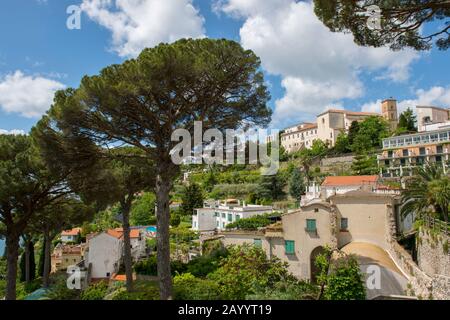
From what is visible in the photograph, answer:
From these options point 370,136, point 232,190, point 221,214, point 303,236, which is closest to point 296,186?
point 232,190

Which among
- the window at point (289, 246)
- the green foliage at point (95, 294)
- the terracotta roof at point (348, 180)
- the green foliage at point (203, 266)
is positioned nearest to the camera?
the green foliage at point (95, 294)

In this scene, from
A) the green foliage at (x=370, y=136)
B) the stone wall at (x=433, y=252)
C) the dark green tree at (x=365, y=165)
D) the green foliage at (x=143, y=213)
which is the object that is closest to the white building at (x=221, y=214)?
the green foliage at (x=143, y=213)

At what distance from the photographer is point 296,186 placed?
164 feet

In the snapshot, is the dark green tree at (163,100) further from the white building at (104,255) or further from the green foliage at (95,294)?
the white building at (104,255)

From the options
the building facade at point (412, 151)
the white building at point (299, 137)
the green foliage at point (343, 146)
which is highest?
the white building at point (299, 137)

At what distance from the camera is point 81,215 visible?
59.9 feet

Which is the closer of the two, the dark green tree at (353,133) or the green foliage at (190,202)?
the green foliage at (190,202)

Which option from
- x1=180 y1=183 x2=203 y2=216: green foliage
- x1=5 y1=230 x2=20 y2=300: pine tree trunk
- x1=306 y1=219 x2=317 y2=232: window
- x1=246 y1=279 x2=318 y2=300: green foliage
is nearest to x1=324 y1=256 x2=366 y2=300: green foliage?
x1=246 y1=279 x2=318 y2=300: green foliage

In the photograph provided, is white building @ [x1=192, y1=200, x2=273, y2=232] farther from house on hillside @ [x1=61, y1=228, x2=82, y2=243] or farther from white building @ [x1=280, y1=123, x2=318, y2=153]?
white building @ [x1=280, y1=123, x2=318, y2=153]

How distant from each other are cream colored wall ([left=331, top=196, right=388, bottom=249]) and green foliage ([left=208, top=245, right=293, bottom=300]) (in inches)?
391

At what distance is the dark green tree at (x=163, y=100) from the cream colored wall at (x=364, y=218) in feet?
31.3

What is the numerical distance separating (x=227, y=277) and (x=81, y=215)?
1301 centimetres

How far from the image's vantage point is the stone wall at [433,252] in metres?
11.1

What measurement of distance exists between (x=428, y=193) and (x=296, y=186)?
3532cm
